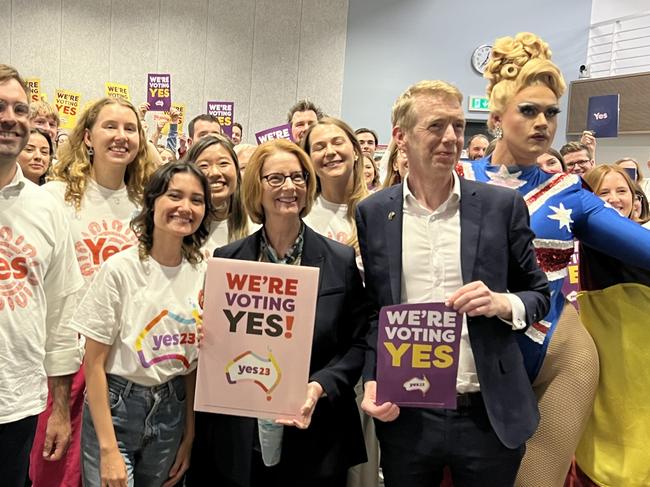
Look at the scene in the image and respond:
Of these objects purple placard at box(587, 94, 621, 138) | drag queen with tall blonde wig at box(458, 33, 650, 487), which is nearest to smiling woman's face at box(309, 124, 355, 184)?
drag queen with tall blonde wig at box(458, 33, 650, 487)

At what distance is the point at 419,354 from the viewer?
160 centimetres

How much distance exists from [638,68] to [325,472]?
954 centimetres

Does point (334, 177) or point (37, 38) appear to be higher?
point (37, 38)

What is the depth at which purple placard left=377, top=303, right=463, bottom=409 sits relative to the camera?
1.58 metres

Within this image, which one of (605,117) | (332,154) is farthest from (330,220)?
(605,117)

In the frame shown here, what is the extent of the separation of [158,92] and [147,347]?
550cm

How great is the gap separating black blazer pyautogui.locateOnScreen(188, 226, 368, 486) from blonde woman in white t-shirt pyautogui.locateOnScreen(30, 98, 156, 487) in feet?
2.44

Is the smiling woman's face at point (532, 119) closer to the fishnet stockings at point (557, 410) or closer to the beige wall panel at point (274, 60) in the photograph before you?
the fishnet stockings at point (557, 410)

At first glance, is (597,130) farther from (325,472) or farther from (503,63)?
(325,472)

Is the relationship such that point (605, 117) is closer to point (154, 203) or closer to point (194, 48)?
point (154, 203)

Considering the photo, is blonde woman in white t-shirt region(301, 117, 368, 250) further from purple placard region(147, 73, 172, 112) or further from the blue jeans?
purple placard region(147, 73, 172, 112)

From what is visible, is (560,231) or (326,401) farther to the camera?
(326,401)

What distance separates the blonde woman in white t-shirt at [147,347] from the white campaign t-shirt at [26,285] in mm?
131

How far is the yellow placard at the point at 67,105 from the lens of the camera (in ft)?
23.2
